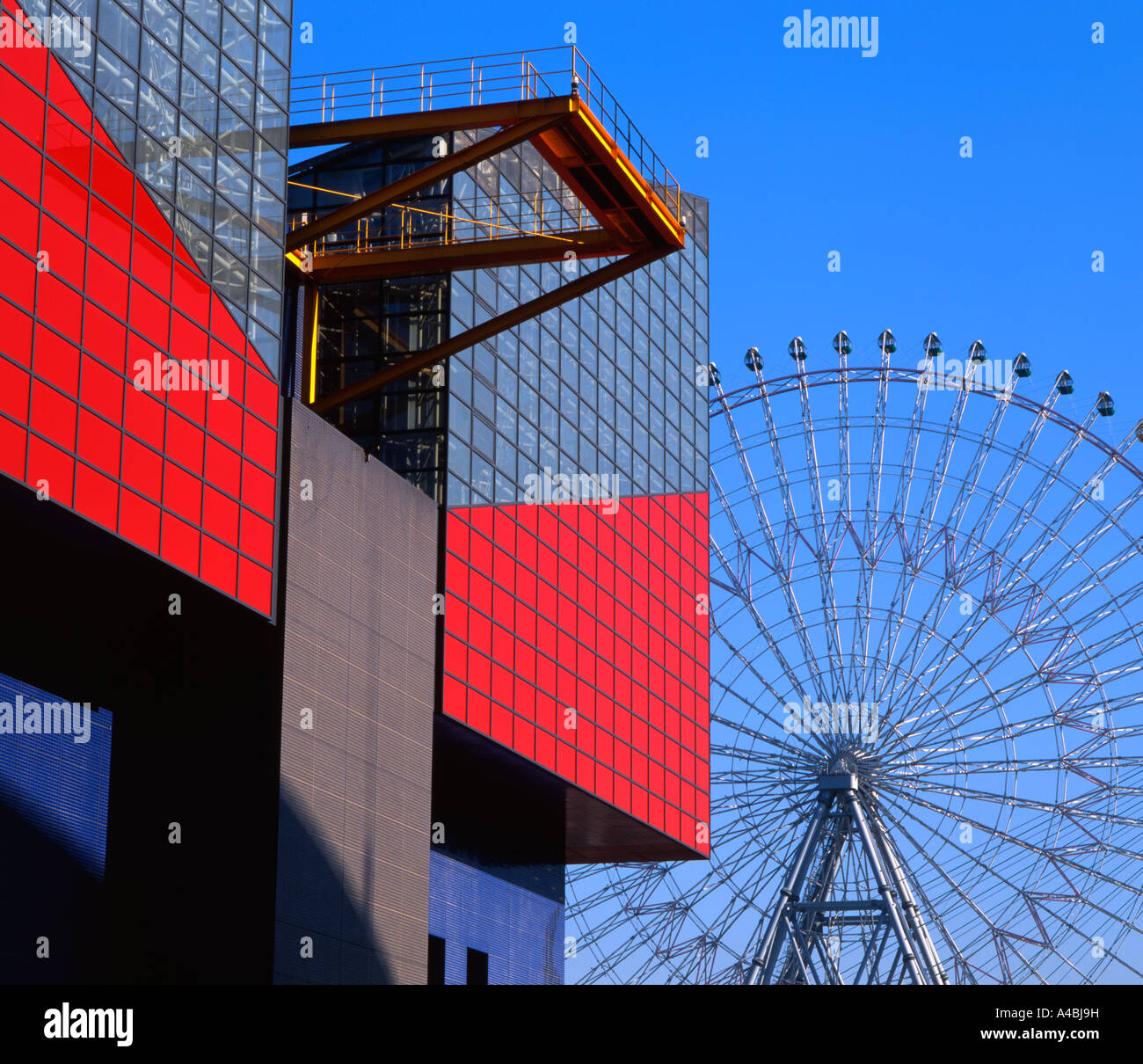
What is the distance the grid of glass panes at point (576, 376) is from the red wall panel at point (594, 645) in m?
1.36

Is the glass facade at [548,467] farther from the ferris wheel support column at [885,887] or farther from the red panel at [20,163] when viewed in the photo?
the red panel at [20,163]

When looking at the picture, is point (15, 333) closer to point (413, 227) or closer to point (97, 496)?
point (97, 496)

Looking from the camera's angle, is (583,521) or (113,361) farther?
(583,521)

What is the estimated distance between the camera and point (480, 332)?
51.3m

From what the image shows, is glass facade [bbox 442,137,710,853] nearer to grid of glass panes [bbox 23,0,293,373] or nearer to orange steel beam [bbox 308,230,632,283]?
orange steel beam [bbox 308,230,632,283]

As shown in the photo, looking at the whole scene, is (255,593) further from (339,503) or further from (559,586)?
(559,586)

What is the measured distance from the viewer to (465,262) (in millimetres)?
50094

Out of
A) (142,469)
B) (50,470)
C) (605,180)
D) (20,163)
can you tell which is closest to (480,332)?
(605,180)

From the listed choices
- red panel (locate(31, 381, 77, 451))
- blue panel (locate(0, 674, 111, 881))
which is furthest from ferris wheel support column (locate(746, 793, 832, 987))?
red panel (locate(31, 381, 77, 451))

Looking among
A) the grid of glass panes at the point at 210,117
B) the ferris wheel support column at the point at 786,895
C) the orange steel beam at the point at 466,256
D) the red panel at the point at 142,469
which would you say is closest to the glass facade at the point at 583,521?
the orange steel beam at the point at 466,256

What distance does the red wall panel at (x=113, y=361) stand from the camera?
3519cm

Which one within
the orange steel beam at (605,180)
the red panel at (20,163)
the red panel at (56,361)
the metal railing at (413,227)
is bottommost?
the red panel at (56,361)

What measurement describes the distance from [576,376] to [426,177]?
1539 centimetres
